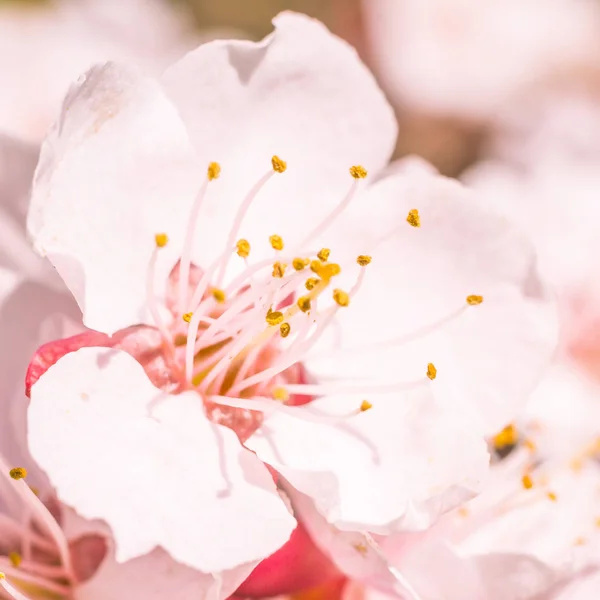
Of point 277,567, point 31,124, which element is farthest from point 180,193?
point 31,124

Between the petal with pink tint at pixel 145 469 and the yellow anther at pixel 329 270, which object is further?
the yellow anther at pixel 329 270

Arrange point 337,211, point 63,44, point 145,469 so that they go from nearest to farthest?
point 145,469, point 337,211, point 63,44

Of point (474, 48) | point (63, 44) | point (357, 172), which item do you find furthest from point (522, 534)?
point (474, 48)

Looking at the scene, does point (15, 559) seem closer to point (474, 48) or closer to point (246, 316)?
point (246, 316)

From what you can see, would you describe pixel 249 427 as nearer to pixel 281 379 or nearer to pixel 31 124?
pixel 281 379

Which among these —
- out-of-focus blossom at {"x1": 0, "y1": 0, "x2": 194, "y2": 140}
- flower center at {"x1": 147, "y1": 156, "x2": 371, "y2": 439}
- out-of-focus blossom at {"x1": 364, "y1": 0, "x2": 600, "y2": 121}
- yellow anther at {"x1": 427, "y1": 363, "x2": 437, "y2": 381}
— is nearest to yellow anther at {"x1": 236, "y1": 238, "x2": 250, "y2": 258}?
flower center at {"x1": 147, "y1": 156, "x2": 371, "y2": 439}

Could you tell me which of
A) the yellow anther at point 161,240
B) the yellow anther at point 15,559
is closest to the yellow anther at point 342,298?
the yellow anther at point 161,240

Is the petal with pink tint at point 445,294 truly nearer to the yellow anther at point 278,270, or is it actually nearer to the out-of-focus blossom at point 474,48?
the yellow anther at point 278,270
